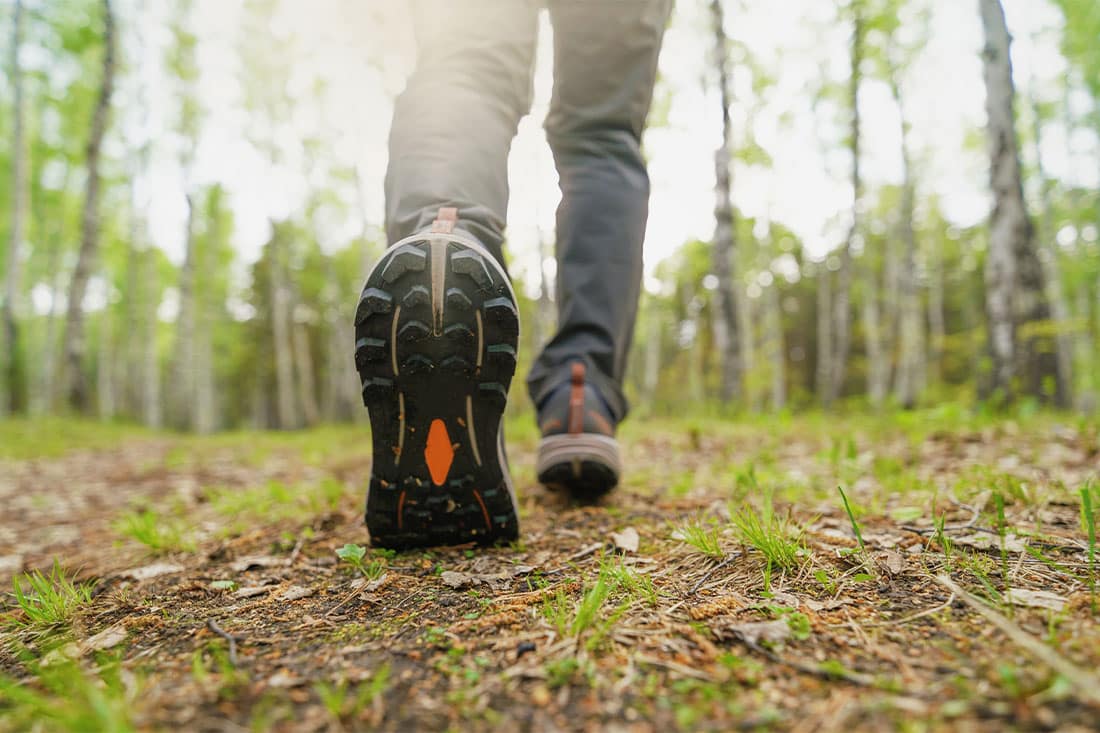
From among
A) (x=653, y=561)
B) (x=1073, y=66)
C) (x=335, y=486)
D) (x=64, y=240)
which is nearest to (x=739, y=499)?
(x=653, y=561)

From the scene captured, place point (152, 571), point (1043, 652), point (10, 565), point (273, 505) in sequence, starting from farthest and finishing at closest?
point (273, 505), point (10, 565), point (152, 571), point (1043, 652)

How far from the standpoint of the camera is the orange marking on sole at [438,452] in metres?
1.07

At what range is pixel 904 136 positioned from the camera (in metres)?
12.4

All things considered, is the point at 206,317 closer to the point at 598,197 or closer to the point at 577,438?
the point at 598,197

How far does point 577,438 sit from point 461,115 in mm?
755

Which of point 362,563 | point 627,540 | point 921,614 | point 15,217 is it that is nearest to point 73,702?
point 362,563

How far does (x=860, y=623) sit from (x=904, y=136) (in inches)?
573

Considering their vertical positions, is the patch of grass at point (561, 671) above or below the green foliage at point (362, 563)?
below

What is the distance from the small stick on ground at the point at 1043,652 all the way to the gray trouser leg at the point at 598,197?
867 mm

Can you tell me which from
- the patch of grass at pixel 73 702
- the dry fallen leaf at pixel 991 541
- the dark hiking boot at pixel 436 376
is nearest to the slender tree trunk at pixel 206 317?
the dark hiking boot at pixel 436 376

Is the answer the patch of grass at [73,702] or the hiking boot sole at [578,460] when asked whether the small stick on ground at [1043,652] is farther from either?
the patch of grass at [73,702]

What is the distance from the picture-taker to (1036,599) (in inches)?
30.8

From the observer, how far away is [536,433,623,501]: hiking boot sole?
1.39 meters

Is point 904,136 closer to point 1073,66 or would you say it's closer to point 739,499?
point 1073,66
